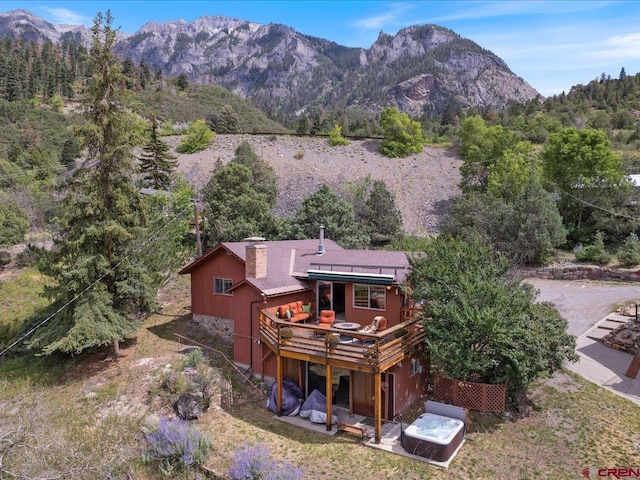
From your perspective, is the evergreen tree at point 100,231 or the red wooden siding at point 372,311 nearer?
the red wooden siding at point 372,311

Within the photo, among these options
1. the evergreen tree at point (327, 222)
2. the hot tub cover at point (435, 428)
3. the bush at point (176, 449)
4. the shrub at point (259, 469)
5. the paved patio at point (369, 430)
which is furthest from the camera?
the evergreen tree at point (327, 222)

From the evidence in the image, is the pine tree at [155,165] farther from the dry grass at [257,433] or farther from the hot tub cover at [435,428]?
the hot tub cover at [435,428]

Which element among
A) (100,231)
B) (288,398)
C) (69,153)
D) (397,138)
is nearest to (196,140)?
(69,153)

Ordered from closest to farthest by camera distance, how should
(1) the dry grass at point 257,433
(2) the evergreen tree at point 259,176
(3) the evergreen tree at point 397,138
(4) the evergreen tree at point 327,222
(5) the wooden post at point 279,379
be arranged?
(1) the dry grass at point 257,433 < (5) the wooden post at point 279,379 < (4) the evergreen tree at point 327,222 < (2) the evergreen tree at point 259,176 < (3) the evergreen tree at point 397,138

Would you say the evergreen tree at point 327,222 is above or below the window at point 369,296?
above

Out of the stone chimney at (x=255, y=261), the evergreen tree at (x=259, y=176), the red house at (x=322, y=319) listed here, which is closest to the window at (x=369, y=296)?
the red house at (x=322, y=319)

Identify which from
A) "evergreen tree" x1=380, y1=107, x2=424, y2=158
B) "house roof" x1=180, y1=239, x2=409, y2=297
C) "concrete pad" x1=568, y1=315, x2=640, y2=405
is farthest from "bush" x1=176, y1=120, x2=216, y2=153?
"concrete pad" x1=568, y1=315, x2=640, y2=405

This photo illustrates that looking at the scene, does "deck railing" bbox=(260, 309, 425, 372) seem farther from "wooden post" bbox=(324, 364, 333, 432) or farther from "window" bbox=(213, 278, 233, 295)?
"window" bbox=(213, 278, 233, 295)
